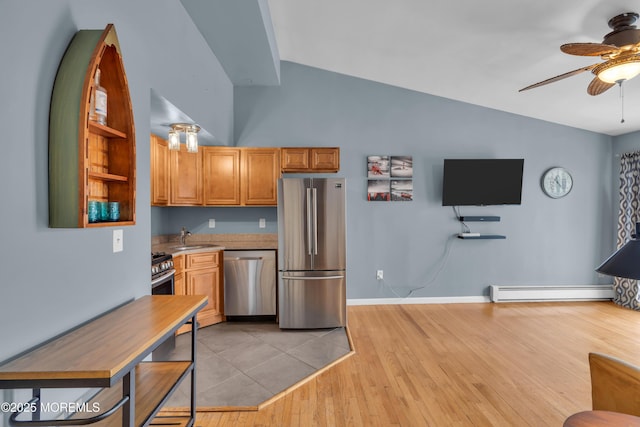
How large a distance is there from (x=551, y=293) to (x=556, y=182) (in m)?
1.67

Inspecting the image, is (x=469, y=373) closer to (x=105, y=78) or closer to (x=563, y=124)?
(x=105, y=78)

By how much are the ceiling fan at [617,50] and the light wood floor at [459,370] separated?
2475mm

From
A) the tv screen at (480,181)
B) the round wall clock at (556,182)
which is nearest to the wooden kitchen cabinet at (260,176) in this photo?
the tv screen at (480,181)

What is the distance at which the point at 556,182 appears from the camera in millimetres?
4973

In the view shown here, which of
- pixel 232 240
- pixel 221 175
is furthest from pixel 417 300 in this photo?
pixel 221 175

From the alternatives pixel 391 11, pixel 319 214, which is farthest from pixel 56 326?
pixel 391 11

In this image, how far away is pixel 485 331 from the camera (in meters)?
3.80

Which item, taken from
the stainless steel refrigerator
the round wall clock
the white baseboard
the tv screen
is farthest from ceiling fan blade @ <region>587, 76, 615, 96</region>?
the white baseboard

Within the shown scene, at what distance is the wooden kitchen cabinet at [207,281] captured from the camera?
373 cm

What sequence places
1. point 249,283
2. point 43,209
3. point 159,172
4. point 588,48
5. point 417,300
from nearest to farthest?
point 43,209 → point 588,48 → point 159,172 → point 249,283 → point 417,300

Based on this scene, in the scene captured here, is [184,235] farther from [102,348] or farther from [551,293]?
[551,293]

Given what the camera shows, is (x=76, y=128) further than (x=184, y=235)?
No

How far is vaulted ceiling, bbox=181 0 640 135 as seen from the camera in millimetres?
2869

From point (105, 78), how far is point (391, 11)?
106 inches
